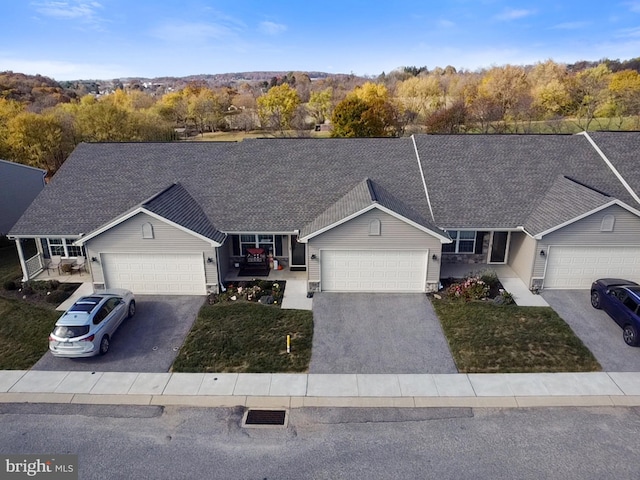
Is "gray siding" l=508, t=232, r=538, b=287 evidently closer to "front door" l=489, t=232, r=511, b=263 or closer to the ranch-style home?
the ranch-style home

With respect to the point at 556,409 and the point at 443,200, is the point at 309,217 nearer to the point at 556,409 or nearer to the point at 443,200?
the point at 443,200

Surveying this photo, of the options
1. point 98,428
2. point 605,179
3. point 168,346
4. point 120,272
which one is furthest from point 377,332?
point 605,179

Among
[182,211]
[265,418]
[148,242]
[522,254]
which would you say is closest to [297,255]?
[182,211]

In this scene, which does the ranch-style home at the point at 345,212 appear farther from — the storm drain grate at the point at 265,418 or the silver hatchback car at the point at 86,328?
the storm drain grate at the point at 265,418

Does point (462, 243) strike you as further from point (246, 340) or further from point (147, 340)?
point (147, 340)

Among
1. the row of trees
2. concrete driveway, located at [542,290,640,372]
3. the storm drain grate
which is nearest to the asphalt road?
the storm drain grate

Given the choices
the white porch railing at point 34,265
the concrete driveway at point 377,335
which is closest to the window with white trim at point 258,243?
the concrete driveway at point 377,335
